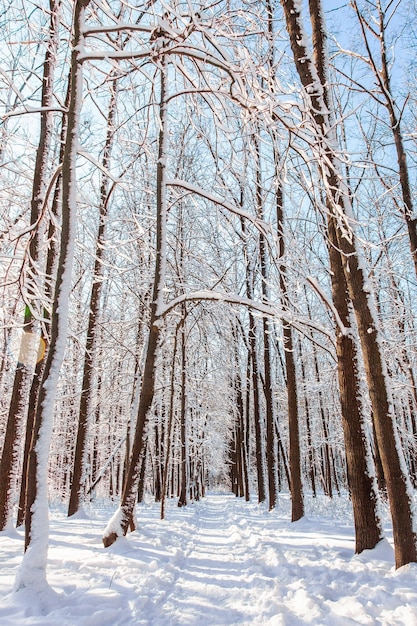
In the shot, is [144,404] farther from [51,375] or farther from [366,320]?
[366,320]

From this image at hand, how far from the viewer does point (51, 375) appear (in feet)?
13.5

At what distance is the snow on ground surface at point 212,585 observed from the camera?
335cm

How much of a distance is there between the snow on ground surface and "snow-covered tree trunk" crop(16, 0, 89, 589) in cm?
30

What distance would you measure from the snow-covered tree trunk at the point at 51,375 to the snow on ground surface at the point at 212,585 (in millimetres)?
297

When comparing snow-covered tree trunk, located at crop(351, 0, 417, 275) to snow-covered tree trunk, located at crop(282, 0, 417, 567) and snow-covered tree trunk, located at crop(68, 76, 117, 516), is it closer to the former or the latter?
snow-covered tree trunk, located at crop(282, 0, 417, 567)

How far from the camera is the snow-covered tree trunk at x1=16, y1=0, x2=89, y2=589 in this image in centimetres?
364

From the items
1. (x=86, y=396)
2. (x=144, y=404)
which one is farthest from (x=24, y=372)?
(x=86, y=396)

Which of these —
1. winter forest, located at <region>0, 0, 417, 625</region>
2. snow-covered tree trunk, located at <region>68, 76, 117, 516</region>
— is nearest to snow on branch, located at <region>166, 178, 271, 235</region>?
winter forest, located at <region>0, 0, 417, 625</region>

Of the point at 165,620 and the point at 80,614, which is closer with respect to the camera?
the point at 80,614

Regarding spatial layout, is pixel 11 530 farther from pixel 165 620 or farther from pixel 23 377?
pixel 165 620

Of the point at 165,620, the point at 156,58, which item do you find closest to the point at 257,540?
the point at 165,620

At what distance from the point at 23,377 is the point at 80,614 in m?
5.49

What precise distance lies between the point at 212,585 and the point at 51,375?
3.23 metres

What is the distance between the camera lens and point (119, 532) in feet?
21.4
